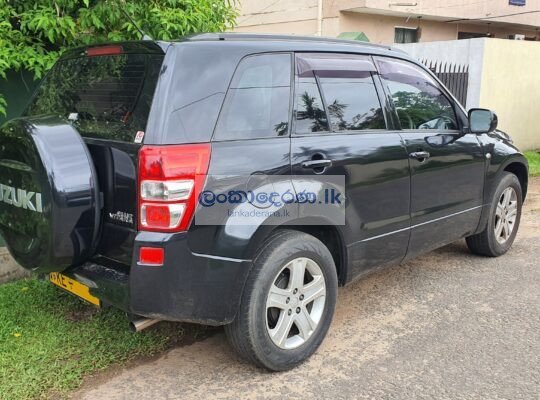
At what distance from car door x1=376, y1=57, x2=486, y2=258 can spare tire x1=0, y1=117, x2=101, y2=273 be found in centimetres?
215

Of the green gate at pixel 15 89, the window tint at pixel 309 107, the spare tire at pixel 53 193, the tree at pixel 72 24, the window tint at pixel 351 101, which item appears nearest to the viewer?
the spare tire at pixel 53 193

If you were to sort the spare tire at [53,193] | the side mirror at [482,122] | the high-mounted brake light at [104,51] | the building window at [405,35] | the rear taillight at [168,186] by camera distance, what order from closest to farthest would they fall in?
the rear taillight at [168,186], the spare tire at [53,193], the high-mounted brake light at [104,51], the side mirror at [482,122], the building window at [405,35]

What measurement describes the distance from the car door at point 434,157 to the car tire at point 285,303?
1018 mm

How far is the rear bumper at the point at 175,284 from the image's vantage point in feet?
8.54

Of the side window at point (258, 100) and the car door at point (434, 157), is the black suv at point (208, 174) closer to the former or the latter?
the side window at point (258, 100)

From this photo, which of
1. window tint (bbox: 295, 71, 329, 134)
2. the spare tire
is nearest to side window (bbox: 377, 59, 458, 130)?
window tint (bbox: 295, 71, 329, 134)

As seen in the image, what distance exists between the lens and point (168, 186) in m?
2.57

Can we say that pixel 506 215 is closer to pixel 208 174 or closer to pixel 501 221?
pixel 501 221

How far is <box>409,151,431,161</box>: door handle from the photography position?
3742 mm

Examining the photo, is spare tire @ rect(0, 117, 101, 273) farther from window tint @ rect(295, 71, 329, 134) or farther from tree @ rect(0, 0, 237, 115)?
tree @ rect(0, 0, 237, 115)

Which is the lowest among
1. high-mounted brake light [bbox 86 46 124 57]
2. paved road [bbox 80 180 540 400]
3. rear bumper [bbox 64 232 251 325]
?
paved road [bbox 80 180 540 400]

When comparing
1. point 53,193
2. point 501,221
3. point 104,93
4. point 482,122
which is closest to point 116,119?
point 104,93

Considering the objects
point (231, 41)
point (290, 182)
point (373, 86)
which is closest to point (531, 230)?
point (373, 86)

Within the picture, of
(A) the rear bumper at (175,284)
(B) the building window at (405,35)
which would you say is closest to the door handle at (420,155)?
(A) the rear bumper at (175,284)
